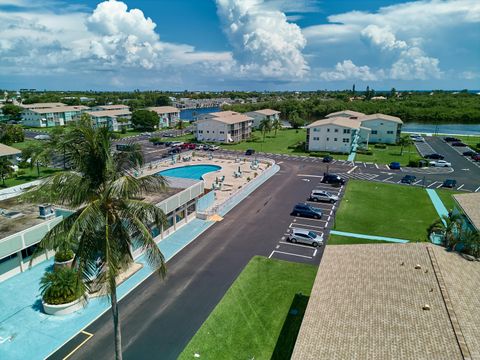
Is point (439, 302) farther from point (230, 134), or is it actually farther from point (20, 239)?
point (230, 134)

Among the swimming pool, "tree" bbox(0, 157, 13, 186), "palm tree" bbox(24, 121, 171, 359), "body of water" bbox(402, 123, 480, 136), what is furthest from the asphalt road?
"body of water" bbox(402, 123, 480, 136)

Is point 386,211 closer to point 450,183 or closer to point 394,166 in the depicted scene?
point 450,183

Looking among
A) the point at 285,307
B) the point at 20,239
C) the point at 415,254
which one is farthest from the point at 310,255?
the point at 20,239

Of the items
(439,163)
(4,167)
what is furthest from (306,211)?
(4,167)

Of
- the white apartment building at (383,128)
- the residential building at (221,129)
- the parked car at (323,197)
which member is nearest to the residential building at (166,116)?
the residential building at (221,129)

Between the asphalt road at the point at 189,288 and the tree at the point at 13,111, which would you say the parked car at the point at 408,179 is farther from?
the tree at the point at 13,111

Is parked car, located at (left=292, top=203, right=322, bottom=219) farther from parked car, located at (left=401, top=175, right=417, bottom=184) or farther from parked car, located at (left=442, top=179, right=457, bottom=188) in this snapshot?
parked car, located at (left=442, top=179, right=457, bottom=188)

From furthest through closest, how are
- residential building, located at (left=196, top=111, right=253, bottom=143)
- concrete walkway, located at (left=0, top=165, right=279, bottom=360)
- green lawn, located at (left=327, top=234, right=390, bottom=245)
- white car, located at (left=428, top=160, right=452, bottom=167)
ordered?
1. residential building, located at (left=196, top=111, right=253, bottom=143)
2. white car, located at (left=428, top=160, right=452, bottom=167)
3. green lawn, located at (left=327, top=234, right=390, bottom=245)
4. concrete walkway, located at (left=0, top=165, right=279, bottom=360)
